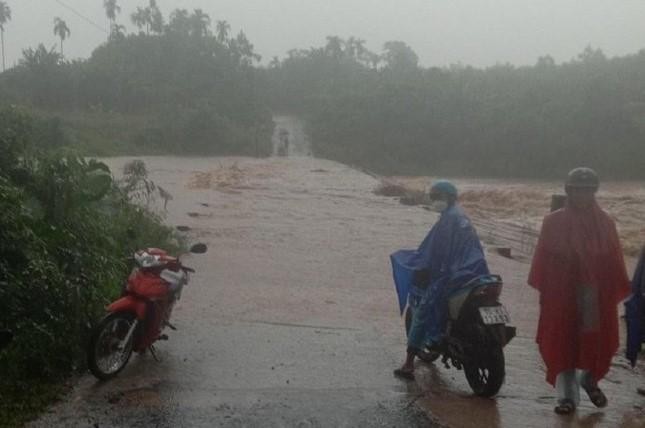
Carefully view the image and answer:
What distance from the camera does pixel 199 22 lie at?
78000mm

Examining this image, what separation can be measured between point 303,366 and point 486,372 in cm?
148

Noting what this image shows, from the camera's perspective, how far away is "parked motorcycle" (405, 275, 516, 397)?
5.48 meters

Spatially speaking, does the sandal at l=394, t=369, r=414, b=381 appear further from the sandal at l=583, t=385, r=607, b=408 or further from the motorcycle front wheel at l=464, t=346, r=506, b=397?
the sandal at l=583, t=385, r=607, b=408

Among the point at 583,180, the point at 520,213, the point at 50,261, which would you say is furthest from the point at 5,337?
the point at 520,213

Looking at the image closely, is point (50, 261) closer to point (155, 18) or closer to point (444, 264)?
point (444, 264)

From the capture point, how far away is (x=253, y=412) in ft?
16.5

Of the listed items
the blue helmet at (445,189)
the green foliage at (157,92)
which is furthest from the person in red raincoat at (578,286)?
the green foliage at (157,92)

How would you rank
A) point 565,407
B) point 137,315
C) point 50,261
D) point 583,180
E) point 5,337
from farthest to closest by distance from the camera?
point 50,261, point 137,315, point 5,337, point 565,407, point 583,180

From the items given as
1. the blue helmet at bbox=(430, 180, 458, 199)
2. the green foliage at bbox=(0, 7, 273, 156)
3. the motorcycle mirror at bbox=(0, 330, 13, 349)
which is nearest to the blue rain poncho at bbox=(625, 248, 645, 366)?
the blue helmet at bbox=(430, 180, 458, 199)

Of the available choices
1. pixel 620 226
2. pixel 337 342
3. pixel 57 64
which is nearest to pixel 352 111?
pixel 57 64

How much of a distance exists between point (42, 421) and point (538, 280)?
3.28 meters

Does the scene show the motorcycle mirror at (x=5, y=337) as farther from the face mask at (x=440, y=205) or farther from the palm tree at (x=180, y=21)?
the palm tree at (x=180, y=21)

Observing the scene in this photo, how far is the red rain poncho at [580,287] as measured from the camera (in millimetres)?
5188

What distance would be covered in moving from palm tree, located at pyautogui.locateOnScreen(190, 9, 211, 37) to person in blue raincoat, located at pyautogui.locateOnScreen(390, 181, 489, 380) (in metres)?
73.0
